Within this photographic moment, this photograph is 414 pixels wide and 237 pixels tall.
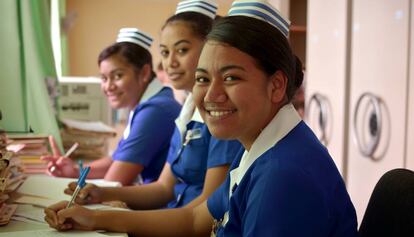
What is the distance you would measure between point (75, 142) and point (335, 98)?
1.45m

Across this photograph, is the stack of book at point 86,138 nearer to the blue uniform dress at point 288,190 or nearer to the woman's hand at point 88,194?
the woman's hand at point 88,194

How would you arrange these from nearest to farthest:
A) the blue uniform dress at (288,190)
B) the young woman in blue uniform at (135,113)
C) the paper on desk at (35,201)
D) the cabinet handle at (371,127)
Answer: the blue uniform dress at (288,190) → the paper on desk at (35,201) → the young woman in blue uniform at (135,113) → the cabinet handle at (371,127)

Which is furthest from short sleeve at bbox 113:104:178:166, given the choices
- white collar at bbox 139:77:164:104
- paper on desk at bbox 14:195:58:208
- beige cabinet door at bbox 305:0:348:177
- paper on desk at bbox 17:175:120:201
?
beige cabinet door at bbox 305:0:348:177

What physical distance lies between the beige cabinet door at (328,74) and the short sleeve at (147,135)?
3.75ft

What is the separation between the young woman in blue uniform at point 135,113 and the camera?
71.4 inches

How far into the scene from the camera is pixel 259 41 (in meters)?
0.89

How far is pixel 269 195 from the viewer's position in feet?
2.47

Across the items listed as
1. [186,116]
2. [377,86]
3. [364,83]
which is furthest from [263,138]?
[364,83]

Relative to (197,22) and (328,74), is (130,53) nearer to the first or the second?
(197,22)

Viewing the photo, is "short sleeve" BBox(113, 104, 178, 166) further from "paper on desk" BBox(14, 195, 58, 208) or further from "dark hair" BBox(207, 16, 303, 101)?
"dark hair" BBox(207, 16, 303, 101)

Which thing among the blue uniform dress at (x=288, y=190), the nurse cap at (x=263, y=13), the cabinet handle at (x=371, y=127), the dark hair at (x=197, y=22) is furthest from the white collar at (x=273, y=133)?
the cabinet handle at (x=371, y=127)

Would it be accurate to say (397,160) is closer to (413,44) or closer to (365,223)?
(413,44)

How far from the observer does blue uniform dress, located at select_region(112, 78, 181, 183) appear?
1820 mm

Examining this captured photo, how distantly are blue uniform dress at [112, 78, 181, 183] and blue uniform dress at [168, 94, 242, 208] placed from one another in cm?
24
